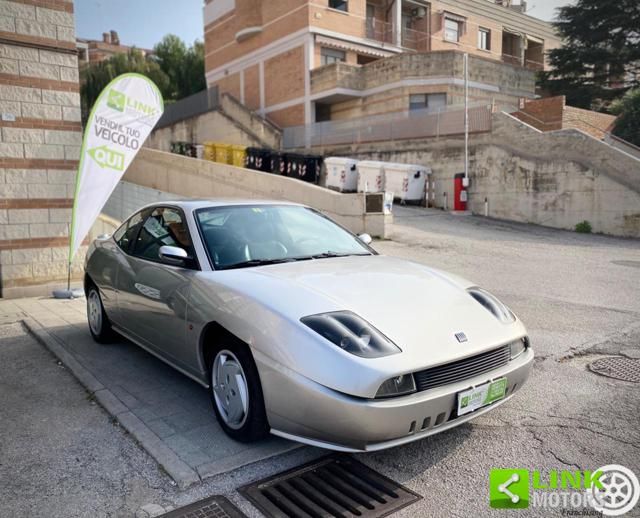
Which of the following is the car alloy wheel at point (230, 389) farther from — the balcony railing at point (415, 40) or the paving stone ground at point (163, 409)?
the balcony railing at point (415, 40)

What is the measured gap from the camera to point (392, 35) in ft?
112

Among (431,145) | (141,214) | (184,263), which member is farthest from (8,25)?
(431,145)

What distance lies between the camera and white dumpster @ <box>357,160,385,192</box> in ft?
66.2

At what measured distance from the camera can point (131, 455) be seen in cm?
320

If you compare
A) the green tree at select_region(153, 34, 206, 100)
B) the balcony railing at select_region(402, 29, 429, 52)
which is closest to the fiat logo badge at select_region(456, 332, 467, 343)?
the balcony railing at select_region(402, 29, 429, 52)

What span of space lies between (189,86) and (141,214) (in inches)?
1980

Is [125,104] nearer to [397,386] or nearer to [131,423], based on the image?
[131,423]

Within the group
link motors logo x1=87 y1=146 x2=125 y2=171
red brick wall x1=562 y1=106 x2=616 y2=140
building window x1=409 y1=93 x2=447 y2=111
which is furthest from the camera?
building window x1=409 y1=93 x2=447 y2=111

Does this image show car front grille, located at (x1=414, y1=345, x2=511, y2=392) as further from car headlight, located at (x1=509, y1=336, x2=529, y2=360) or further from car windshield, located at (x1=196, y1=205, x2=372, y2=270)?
car windshield, located at (x1=196, y1=205, x2=372, y2=270)

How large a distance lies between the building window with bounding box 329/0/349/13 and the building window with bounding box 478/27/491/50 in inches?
456

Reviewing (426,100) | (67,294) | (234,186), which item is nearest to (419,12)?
(426,100)

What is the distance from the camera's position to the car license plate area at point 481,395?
287cm

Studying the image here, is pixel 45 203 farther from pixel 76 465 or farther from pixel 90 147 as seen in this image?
pixel 76 465

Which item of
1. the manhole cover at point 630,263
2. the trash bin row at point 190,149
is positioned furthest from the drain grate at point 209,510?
the trash bin row at point 190,149
